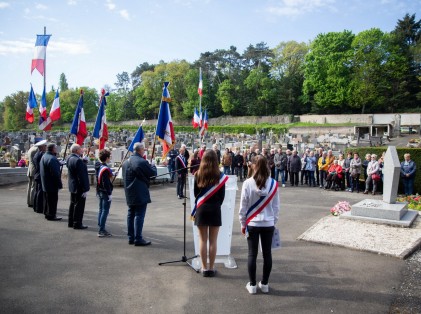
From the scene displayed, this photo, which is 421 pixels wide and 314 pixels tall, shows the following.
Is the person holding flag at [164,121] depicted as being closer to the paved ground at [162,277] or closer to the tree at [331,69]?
the paved ground at [162,277]

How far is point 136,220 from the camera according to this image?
22.0 ft

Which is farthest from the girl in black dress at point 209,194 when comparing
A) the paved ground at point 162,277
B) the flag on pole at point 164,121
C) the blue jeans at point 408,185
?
the blue jeans at point 408,185

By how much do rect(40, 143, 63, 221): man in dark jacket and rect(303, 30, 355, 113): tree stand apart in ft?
176

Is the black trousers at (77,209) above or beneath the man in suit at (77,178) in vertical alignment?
beneath

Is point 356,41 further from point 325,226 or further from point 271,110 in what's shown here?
point 325,226

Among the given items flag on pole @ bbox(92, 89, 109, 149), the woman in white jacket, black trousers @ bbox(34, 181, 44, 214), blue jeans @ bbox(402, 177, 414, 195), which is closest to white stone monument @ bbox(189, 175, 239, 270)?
the woman in white jacket

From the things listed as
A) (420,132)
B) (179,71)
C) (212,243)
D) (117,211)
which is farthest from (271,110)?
(212,243)

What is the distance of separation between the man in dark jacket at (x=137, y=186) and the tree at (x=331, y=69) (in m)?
54.1

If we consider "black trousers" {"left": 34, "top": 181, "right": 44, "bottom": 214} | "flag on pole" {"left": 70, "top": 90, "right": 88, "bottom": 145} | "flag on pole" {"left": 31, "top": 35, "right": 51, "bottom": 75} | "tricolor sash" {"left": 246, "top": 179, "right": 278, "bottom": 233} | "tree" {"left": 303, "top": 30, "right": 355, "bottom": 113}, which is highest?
"tree" {"left": 303, "top": 30, "right": 355, "bottom": 113}

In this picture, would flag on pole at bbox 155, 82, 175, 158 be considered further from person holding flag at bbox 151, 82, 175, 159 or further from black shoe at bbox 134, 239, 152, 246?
black shoe at bbox 134, 239, 152, 246

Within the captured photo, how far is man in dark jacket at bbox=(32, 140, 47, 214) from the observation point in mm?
9148

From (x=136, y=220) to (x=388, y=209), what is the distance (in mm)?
6254

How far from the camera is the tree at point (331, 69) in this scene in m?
55.4

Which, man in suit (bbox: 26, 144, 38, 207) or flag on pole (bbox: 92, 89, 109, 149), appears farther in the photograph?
flag on pole (bbox: 92, 89, 109, 149)
